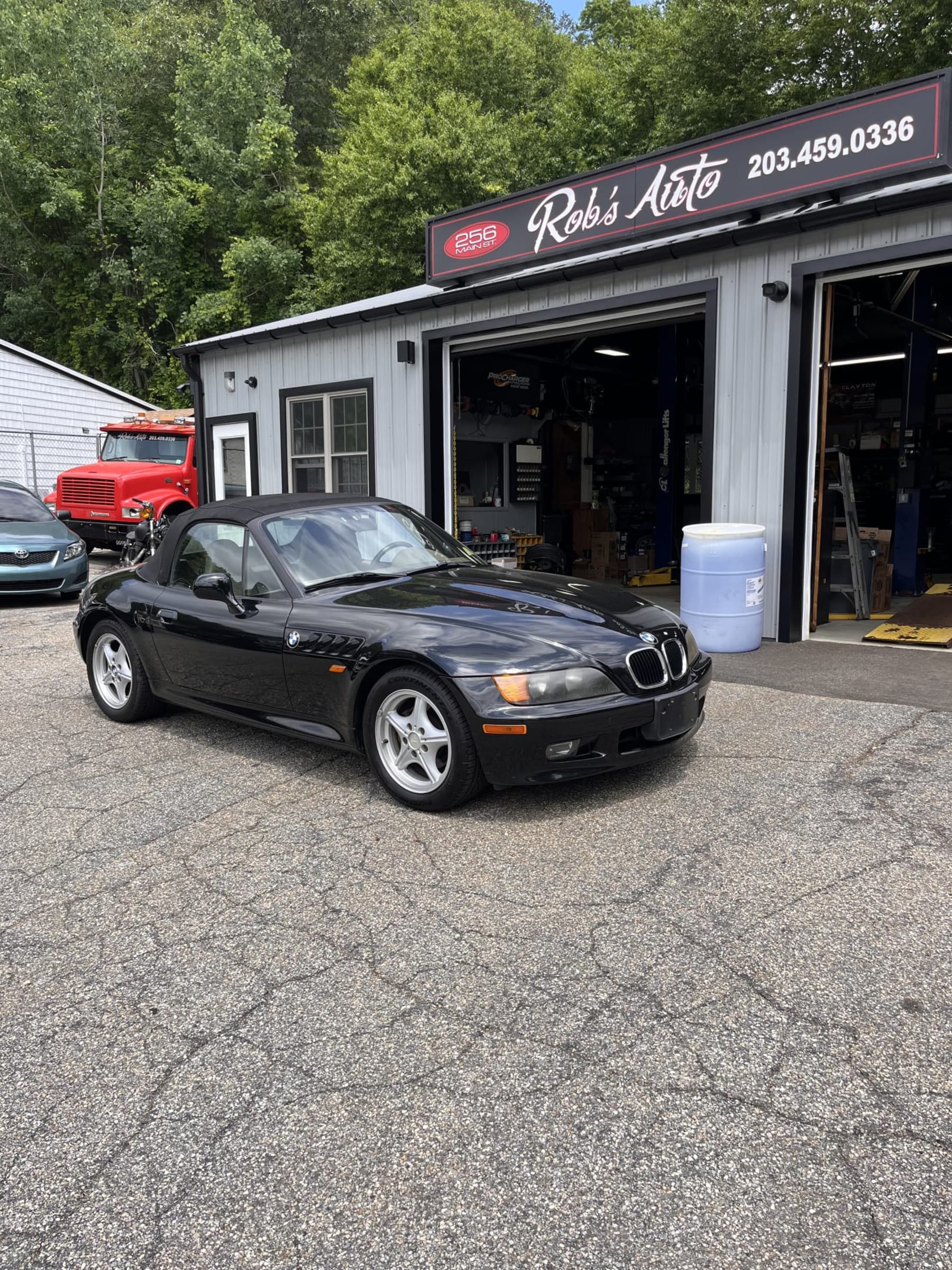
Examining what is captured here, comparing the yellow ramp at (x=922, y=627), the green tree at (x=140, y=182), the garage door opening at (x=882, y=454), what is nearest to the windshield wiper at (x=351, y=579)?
the garage door opening at (x=882, y=454)

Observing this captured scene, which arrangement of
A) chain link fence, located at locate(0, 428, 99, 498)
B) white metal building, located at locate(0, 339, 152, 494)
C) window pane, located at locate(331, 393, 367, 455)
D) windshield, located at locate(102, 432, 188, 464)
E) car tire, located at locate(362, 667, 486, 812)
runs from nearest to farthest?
car tire, located at locate(362, 667, 486, 812) < window pane, located at locate(331, 393, 367, 455) < windshield, located at locate(102, 432, 188, 464) < chain link fence, located at locate(0, 428, 99, 498) < white metal building, located at locate(0, 339, 152, 494)

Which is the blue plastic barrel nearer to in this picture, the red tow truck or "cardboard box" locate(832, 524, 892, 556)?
"cardboard box" locate(832, 524, 892, 556)

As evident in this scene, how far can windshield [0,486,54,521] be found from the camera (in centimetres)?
1180

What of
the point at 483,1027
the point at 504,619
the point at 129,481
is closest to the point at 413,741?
the point at 504,619

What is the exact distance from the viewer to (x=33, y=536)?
1138cm

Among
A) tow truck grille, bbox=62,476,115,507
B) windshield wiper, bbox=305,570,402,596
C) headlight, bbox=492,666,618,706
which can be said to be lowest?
headlight, bbox=492,666,618,706

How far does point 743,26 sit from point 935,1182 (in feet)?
80.6

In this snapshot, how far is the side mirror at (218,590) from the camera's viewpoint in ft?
14.9

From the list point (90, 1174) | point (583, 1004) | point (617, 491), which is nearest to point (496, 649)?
point (583, 1004)

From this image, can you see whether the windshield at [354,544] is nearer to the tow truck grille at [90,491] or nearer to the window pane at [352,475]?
the window pane at [352,475]

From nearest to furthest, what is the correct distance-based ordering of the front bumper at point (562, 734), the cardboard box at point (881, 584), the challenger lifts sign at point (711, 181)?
the front bumper at point (562, 734), the challenger lifts sign at point (711, 181), the cardboard box at point (881, 584)

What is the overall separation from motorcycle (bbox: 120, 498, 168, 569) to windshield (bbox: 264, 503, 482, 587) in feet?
25.1

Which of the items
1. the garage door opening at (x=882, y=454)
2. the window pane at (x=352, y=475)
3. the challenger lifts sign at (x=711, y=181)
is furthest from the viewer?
the window pane at (x=352, y=475)

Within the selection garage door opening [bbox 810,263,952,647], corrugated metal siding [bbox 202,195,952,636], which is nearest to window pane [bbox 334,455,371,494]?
corrugated metal siding [bbox 202,195,952,636]
